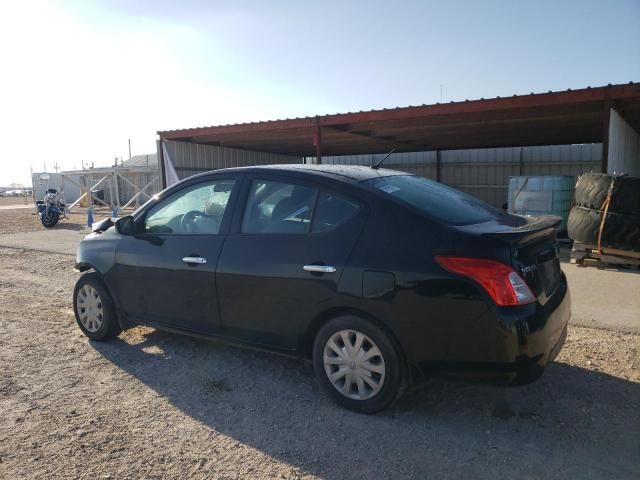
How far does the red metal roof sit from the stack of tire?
2557 mm

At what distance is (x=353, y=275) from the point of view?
10.0 ft

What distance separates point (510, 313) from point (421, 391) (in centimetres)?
113

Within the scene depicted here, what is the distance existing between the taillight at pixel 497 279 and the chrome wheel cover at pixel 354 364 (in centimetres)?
78

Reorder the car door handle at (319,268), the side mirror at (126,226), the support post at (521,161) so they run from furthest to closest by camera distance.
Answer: the support post at (521,161)
the side mirror at (126,226)
the car door handle at (319,268)

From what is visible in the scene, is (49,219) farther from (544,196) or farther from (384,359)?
(384,359)

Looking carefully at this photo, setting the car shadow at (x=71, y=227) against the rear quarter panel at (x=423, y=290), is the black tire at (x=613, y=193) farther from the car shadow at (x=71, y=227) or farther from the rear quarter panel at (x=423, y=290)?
the car shadow at (x=71, y=227)

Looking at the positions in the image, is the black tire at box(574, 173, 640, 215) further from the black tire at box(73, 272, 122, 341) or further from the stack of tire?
the black tire at box(73, 272, 122, 341)

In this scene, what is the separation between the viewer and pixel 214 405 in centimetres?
336

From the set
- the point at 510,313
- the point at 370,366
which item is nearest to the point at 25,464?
the point at 370,366

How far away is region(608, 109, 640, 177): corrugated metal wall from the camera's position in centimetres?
1014

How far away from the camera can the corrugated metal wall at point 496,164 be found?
756 inches

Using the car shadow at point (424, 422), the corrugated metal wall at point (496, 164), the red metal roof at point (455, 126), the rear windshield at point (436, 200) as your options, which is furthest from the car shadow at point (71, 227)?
the rear windshield at point (436, 200)

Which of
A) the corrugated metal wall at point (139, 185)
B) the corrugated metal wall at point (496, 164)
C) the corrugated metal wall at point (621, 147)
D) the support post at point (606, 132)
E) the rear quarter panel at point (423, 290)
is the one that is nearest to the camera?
the rear quarter panel at point (423, 290)

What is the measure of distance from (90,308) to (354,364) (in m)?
2.88
